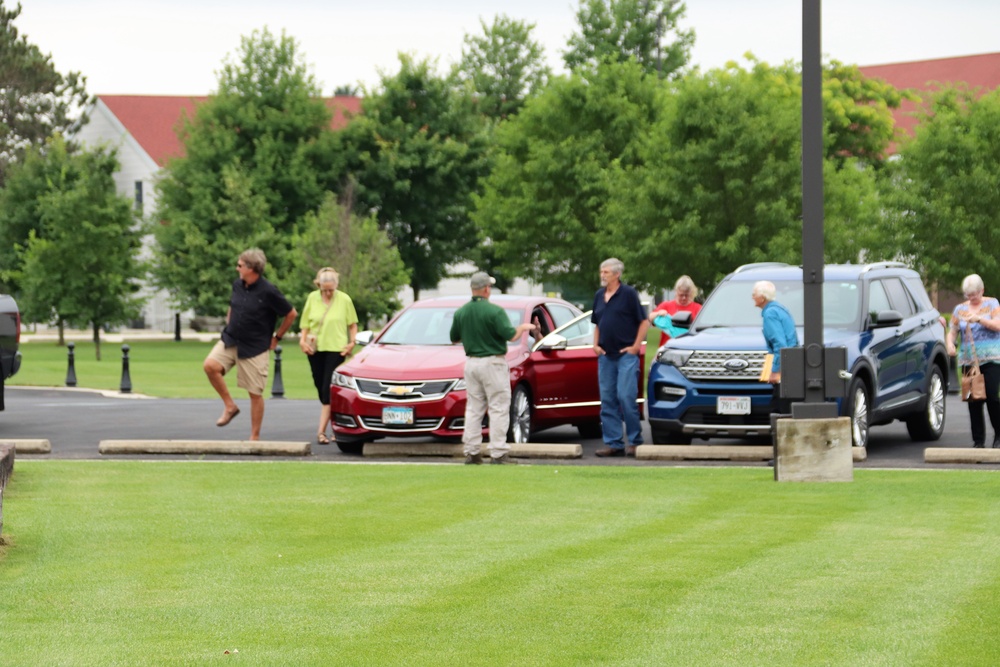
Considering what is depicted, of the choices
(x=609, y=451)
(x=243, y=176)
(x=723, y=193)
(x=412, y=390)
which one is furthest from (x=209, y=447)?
(x=243, y=176)

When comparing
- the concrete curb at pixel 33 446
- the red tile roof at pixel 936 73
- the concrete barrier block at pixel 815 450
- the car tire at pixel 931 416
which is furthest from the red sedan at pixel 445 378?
the red tile roof at pixel 936 73

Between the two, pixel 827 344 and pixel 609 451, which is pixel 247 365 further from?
pixel 827 344

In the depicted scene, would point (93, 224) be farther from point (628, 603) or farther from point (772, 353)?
point (628, 603)

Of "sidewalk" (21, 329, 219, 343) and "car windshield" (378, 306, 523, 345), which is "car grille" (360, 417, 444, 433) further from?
"sidewalk" (21, 329, 219, 343)

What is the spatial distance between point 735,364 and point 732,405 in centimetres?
40

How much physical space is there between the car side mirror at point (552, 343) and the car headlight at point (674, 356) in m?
1.30

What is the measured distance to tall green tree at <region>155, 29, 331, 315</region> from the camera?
219 ft

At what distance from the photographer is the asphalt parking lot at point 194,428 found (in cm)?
1738

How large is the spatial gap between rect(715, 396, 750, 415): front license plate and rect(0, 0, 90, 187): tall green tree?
72846 mm

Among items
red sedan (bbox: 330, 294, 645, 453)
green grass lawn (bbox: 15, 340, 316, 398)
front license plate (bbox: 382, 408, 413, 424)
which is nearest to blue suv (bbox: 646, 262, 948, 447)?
red sedan (bbox: 330, 294, 645, 453)

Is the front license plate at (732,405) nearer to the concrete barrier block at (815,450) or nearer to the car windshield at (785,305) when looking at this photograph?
the car windshield at (785,305)

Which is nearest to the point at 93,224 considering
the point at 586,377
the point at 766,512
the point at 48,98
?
the point at 48,98

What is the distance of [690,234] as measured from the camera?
169ft

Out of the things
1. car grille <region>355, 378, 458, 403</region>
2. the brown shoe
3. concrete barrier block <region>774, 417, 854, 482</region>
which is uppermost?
car grille <region>355, 378, 458, 403</region>
